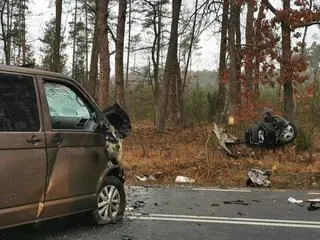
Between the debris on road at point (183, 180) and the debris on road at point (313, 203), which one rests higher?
the debris on road at point (313, 203)

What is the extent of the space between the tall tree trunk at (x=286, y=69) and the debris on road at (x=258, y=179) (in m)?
7.36

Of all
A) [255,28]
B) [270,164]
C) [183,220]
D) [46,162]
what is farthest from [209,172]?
[255,28]

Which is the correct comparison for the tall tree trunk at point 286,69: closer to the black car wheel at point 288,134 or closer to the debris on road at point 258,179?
the black car wheel at point 288,134

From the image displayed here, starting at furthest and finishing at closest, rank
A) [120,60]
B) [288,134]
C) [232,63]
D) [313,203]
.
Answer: [120,60] < [232,63] < [288,134] < [313,203]

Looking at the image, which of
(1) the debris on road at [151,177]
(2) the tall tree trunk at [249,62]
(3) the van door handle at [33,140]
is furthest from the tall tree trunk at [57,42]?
(3) the van door handle at [33,140]

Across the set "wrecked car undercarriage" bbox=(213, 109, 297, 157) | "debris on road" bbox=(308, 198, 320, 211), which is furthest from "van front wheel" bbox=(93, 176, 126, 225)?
"wrecked car undercarriage" bbox=(213, 109, 297, 157)

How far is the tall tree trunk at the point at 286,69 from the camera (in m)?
19.1

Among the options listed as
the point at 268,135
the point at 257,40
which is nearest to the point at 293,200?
the point at 268,135

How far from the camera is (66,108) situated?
6957 mm

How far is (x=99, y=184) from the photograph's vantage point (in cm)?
710

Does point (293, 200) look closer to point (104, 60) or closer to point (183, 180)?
point (183, 180)

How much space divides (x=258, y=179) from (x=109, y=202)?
5.21 meters

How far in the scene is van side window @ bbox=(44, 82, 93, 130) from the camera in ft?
21.7

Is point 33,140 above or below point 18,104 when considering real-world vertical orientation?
below
